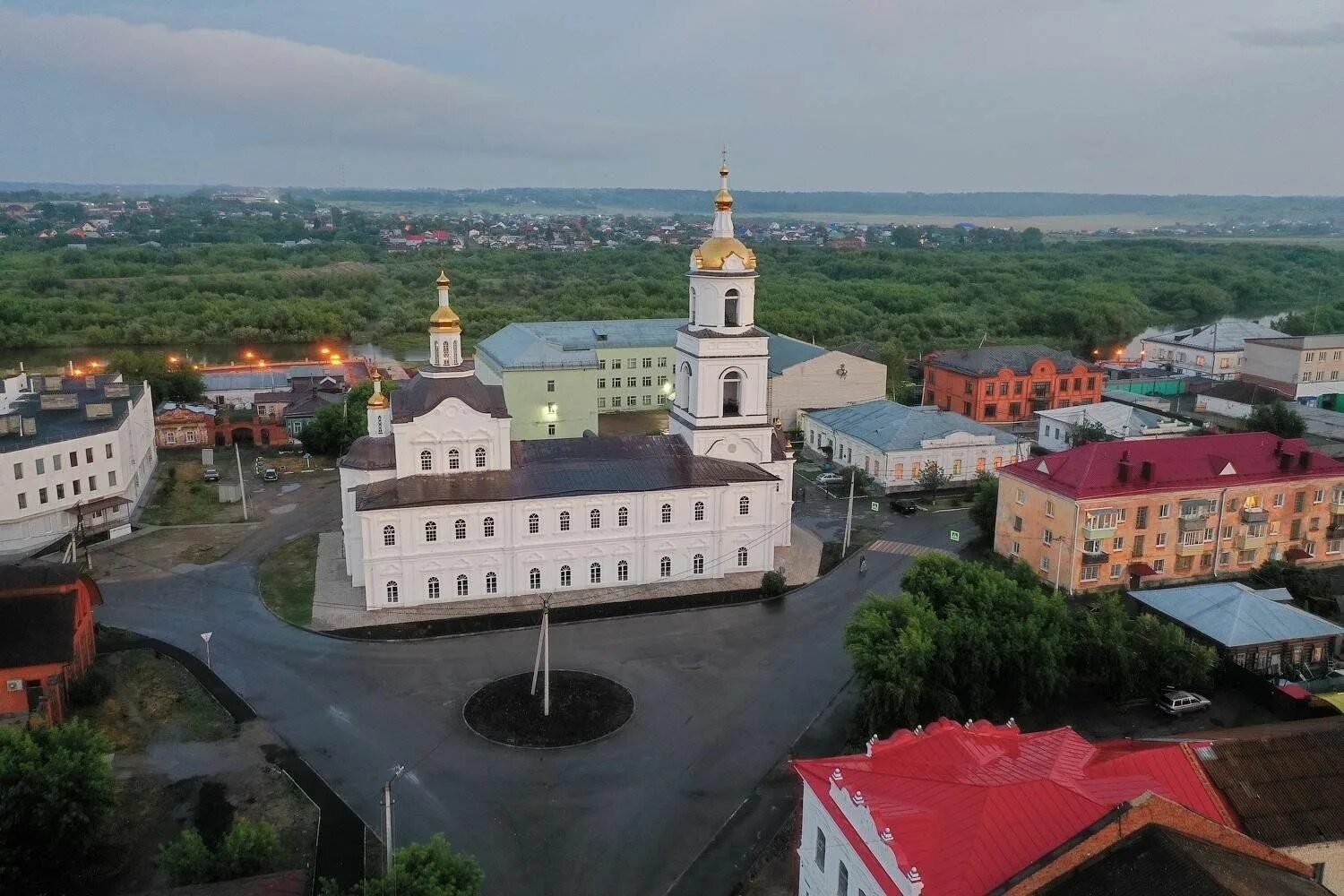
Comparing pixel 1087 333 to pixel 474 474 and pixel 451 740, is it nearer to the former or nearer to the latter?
pixel 474 474

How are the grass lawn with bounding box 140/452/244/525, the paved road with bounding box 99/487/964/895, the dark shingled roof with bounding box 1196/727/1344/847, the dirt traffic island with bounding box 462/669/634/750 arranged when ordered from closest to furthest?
the dark shingled roof with bounding box 1196/727/1344/847, the paved road with bounding box 99/487/964/895, the dirt traffic island with bounding box 462/669/634/750, the grass lawn with bounding box 140/452/244/525

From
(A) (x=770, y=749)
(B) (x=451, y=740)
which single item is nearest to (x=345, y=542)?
(B) (x=451, y=740)

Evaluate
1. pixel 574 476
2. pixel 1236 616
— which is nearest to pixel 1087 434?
pixel 1236 616

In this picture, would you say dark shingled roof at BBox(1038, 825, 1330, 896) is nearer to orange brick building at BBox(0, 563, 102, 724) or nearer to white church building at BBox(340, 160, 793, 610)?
white church building at BBox(340, 160, 793, 610)

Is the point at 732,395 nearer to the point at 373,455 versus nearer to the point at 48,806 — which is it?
the point at 373,455

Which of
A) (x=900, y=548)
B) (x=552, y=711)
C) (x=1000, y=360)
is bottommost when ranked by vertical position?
(x=552, y=711)

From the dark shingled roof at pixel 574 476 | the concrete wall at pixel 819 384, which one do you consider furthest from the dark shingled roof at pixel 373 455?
the concrete wall at pixel 819 384

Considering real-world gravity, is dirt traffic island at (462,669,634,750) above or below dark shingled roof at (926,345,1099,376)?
below

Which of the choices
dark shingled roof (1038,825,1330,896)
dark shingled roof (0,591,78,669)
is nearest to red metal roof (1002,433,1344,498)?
dark shingled roof (1038,825,1330,896)
